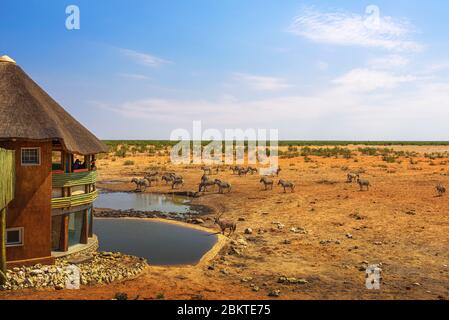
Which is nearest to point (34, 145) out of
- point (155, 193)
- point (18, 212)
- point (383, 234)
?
point (18, 212)

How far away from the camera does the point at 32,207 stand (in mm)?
15805

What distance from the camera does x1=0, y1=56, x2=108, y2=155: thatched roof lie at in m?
15.4

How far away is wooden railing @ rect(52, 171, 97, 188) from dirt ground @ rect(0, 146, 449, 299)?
4897 millimetres

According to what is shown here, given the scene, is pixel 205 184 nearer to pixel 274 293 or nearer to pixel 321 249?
pixel 321 249

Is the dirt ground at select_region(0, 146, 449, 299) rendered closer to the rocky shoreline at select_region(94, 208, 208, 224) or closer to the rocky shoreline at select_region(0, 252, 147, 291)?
the rocky shoreline at select_region(0, 252, 147, 291)

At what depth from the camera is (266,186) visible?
3878 centimetres

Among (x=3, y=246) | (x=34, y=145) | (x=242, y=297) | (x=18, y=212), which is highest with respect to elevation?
(x=34, y=145)

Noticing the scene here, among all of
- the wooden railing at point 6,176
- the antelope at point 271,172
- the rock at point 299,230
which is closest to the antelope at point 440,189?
the rock at point 299,230

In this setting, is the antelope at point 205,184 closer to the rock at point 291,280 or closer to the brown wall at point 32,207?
the brown wall at point 32,207

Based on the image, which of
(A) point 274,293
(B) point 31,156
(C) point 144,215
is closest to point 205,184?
(C) point 144,215

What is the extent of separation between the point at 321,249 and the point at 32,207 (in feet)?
45.3
